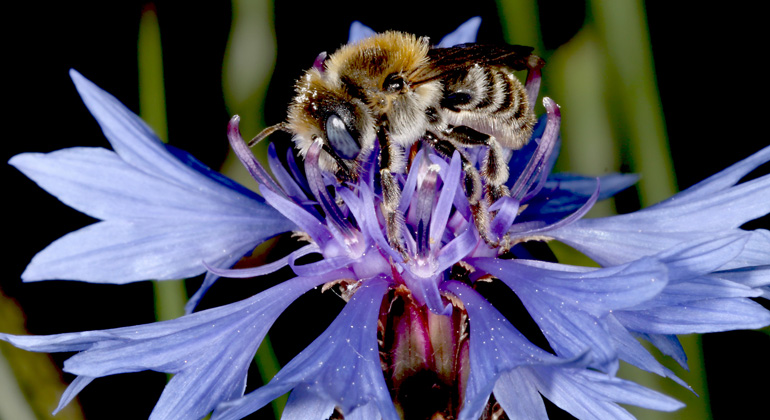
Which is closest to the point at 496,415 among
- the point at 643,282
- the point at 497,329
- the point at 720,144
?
the point at 497,329

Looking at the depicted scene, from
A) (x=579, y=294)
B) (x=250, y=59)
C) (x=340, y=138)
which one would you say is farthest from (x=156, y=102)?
(x=579, y=294)

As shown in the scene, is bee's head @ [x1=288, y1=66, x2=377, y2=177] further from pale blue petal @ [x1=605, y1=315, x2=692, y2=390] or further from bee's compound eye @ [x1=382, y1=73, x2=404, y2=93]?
pale blue petal @ [x1=605, y1=315, x2=692, y2=390]

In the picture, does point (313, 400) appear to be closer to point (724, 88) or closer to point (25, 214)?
point (25, 214)

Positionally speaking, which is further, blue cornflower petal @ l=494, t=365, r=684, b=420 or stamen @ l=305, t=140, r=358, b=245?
stamen @ l=305, t=140, r=358, b=245

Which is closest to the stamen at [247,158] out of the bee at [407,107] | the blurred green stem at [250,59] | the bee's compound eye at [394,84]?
the bee at [407,107]

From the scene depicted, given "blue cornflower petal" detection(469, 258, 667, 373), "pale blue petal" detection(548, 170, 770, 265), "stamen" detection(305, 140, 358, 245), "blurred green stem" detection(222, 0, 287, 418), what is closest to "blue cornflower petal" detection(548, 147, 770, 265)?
"pale blue petal" detection(548, 170, 770, 265)

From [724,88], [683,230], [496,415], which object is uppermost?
[724,88]

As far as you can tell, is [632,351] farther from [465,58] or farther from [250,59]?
[250,59]
